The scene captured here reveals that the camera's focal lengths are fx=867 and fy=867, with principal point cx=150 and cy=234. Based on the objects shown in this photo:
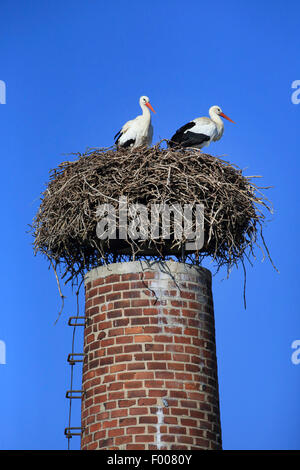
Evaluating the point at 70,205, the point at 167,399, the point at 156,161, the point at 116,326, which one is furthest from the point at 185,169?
the point at 167,399

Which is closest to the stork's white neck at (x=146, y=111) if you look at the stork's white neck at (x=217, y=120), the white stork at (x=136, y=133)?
the white stork at (x=136, y=133)

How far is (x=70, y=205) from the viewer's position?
10.9 m

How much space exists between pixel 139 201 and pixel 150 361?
2.05 metres

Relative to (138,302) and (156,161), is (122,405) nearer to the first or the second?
(138,302)

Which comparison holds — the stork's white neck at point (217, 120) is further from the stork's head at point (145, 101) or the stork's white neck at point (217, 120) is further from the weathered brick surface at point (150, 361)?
the weathered brick surface at point (150, 361)

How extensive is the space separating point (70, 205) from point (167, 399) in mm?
2794

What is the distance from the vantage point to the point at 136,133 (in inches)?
557

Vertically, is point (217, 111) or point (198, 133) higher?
point (217, 111)

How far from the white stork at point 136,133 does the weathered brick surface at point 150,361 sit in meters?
3.93

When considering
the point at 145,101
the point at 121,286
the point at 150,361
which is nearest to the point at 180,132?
the point at 145,101

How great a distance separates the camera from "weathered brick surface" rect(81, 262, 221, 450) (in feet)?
31.6

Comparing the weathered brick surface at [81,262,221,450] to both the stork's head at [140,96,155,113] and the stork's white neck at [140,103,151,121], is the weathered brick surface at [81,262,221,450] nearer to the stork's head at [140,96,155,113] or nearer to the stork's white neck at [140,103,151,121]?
the stork's white neck at [140,103,151,121]

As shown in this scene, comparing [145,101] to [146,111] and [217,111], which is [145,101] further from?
[217,111]
